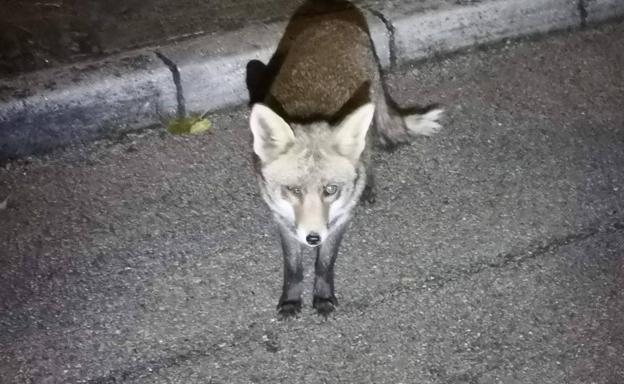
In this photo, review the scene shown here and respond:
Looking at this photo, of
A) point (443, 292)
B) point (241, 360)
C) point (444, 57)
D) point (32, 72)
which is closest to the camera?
point (241, 360)

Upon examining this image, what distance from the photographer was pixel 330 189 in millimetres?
3307

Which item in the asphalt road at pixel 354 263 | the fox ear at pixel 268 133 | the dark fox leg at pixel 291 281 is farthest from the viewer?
the dark fox leg at pixel 291 281

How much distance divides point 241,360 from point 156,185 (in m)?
1.30

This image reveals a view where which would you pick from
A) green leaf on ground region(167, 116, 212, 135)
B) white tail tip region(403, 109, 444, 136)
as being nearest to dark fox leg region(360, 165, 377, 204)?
white tail tip region(403, 109, 444, 136)

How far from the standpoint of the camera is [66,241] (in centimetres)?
394

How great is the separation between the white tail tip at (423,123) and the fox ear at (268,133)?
150 centimetres

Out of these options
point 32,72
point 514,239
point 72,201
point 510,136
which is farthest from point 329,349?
point 32,72

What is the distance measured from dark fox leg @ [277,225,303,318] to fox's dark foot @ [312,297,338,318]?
86 millimetres

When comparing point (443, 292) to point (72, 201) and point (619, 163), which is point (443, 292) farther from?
point (72, 201)

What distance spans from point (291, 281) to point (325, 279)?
16 cm

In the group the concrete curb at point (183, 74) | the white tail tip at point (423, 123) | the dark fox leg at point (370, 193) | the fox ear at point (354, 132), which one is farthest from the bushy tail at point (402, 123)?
the fox ear at point (354, 132)

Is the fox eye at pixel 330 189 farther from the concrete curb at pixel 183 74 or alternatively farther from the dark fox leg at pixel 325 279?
the concrete curb at pixel 183 74

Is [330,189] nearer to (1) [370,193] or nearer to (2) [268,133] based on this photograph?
(2) [268,133]

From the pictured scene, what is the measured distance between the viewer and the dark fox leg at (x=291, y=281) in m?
3.63
